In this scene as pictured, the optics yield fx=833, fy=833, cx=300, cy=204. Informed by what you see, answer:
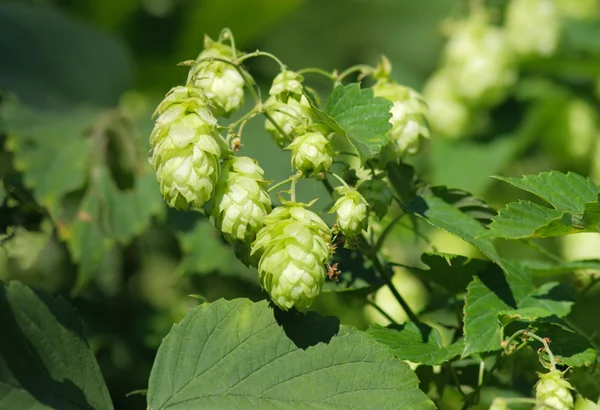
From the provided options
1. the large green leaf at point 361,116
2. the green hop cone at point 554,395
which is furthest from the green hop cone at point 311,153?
the green hop cone at point 554,395

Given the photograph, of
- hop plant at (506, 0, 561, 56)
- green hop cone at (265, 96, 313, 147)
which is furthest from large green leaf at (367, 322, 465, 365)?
hop plant at (506, 0, 561, 56)

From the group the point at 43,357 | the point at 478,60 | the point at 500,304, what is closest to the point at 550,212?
the point at 500,304

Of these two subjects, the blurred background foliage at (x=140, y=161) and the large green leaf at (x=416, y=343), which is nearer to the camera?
the large green leaf at (x=416, y=343)

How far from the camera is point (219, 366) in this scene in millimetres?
1013

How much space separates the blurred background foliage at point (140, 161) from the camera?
6.03ft

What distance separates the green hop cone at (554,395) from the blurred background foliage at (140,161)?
24 centimetres

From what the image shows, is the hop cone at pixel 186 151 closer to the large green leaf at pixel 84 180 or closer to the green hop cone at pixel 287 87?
the green hop cone at pixel 287 87

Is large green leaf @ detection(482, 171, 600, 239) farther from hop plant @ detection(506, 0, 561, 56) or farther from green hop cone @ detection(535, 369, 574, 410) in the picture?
hop plant @ detection(506, 0, 561, 56)

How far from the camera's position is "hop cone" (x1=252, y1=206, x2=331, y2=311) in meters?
0.94

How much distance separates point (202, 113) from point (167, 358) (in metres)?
0.31

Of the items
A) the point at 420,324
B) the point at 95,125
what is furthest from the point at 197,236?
the point at 420,324

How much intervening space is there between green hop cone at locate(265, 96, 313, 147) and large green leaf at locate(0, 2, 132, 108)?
5.01 feet

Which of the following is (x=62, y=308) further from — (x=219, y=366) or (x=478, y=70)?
(x=478, y=70)

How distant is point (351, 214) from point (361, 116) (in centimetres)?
15
